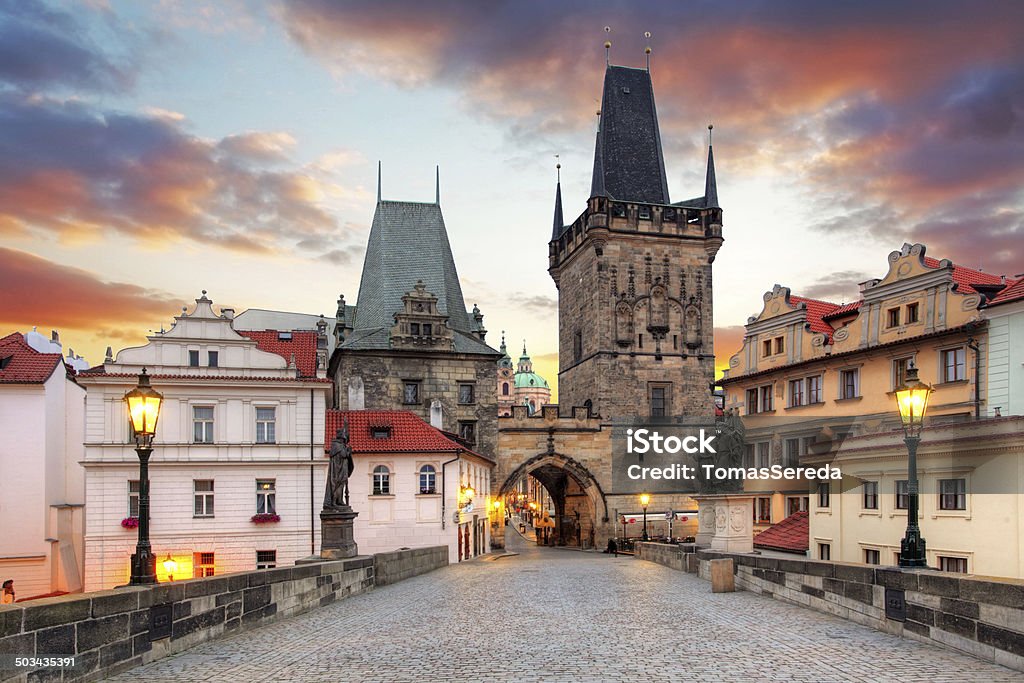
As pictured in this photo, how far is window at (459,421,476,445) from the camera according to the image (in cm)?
5144

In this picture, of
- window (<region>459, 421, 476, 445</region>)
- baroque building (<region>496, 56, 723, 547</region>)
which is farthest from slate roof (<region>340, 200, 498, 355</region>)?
baroque building (<region>496, 56, 723, 547</region>)

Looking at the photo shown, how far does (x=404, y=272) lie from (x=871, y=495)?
34.4 metres

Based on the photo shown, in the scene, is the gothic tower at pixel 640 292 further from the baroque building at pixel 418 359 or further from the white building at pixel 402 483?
the white building at pixel 402 483

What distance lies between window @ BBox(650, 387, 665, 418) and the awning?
589 cm

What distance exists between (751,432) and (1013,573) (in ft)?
70.5

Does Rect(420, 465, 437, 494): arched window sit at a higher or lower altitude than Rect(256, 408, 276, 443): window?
lower

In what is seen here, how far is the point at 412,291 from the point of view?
52.4m

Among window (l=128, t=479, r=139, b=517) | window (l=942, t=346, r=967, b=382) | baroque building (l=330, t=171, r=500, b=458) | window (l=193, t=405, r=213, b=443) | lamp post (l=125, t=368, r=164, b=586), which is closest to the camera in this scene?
lamp post (l=125, t=368, r=164, b=586)

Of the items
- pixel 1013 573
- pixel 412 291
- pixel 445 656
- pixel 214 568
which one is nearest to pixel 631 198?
pixel 412 291

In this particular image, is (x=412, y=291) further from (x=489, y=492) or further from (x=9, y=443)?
(x=9, y=443)

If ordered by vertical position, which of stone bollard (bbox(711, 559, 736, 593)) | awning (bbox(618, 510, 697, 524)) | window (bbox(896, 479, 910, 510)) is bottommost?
awning (bbox(618, 510, 697, 524))

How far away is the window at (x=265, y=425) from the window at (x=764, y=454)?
788 inches

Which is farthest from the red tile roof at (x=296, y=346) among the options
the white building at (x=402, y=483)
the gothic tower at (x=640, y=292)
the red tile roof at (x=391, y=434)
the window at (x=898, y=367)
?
the window at (x=898, y=367)

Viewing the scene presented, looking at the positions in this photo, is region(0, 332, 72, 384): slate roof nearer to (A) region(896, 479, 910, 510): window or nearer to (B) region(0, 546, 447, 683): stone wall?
(B) region(0, 546, 447, 683): stone wall
